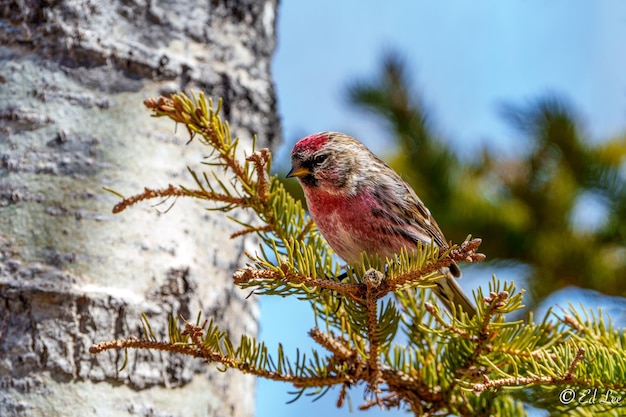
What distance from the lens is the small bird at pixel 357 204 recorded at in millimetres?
1748

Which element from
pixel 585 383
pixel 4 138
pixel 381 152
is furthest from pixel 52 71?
pixel 381 152

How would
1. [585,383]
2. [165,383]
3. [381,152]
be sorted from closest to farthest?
[585,383], [165,383], [381,152]

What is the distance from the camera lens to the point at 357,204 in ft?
6.07

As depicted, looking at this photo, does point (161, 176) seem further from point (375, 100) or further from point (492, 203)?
point (492, 203)

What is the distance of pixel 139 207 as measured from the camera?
5.58 ft

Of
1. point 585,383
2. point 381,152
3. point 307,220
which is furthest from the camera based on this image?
point 381,152

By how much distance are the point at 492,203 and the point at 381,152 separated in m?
0.59

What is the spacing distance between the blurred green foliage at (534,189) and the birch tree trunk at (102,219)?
1.22 metres

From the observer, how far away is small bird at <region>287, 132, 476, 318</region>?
1.75m

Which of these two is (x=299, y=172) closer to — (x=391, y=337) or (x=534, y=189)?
(x=391, y=337)

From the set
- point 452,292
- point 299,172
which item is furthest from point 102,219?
point 452,292

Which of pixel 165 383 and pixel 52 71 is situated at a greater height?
pixel 52 71

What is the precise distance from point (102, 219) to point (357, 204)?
0.62 metres

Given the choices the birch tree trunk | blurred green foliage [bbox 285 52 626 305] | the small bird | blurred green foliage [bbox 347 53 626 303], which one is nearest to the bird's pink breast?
the small bird
